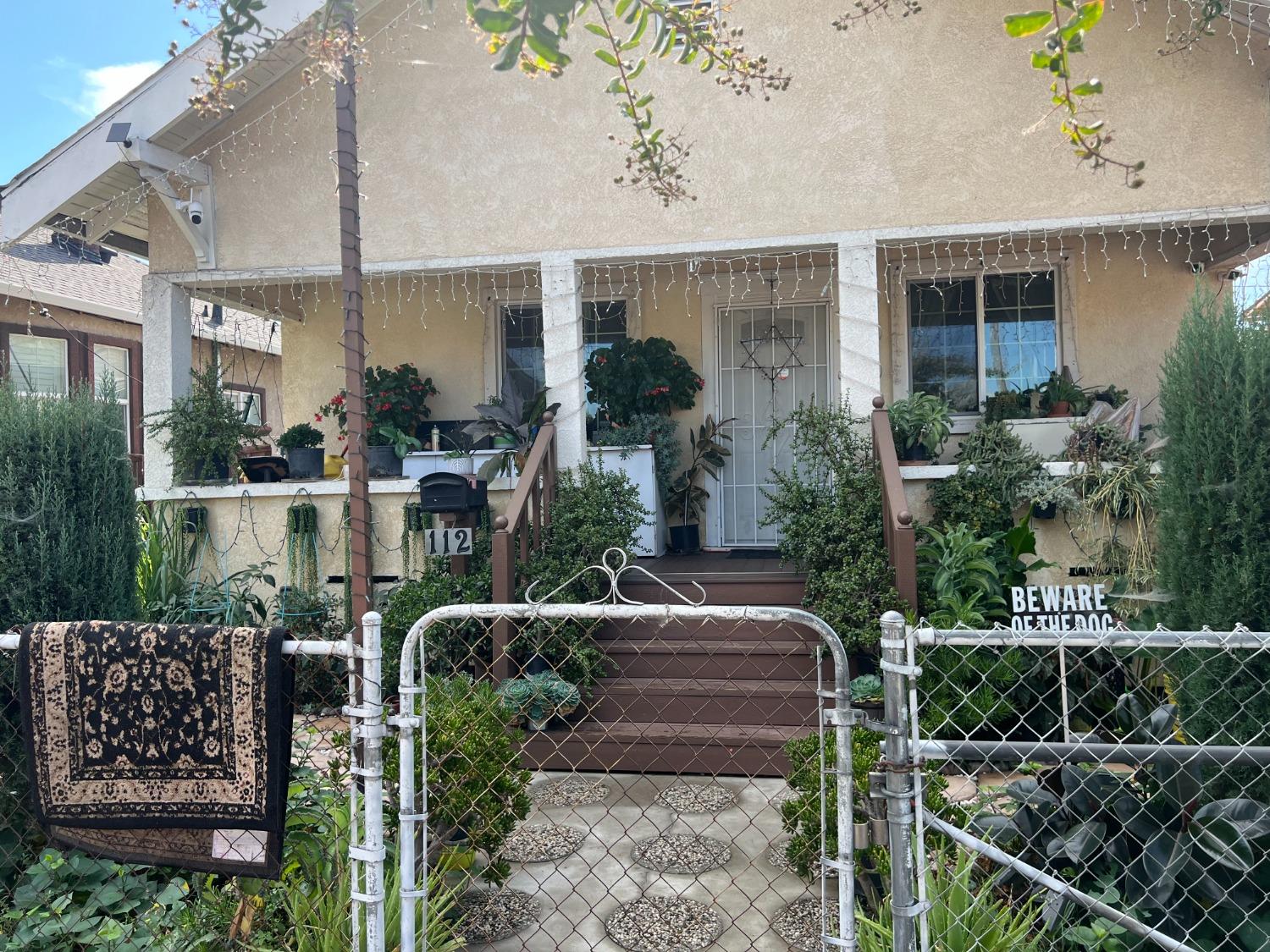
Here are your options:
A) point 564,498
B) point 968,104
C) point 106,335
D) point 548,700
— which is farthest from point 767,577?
point 106,335

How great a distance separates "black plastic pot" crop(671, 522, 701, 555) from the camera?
8516 mm

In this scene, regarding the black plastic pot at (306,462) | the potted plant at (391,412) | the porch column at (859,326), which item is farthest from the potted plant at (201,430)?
the porch column at (859,326)

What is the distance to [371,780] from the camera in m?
2.33

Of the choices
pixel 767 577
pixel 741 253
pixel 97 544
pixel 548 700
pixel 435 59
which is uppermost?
pixel 435 59

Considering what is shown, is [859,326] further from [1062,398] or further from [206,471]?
[206,471]

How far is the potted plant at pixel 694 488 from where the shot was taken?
854 centimetres

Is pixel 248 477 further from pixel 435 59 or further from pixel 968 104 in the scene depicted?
pixel 968 104

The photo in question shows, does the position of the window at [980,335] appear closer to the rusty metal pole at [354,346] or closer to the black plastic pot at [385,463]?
the black plastic pot at [385,463]

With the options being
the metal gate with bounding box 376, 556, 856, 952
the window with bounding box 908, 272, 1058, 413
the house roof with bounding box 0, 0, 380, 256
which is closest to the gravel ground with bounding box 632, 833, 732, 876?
the metal gate with bounding box 376, 556, 856, 952

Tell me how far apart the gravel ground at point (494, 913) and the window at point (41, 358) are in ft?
36.7

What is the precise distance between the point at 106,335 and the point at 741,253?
34.2ft

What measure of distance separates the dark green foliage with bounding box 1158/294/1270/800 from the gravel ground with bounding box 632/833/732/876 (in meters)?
1.94

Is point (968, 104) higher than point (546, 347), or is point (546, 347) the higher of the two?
point (968, 104)

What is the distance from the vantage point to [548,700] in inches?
217
